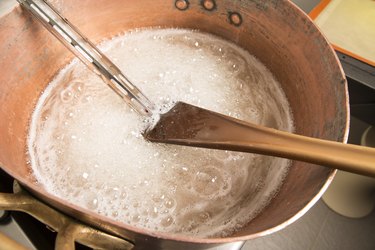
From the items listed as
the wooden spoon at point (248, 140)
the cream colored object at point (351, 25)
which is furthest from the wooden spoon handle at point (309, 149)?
the cream colored object at point (351, 25)

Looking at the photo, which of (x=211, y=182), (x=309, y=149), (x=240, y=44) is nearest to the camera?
(x=309, y=149)

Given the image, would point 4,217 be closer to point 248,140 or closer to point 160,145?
point 160,145

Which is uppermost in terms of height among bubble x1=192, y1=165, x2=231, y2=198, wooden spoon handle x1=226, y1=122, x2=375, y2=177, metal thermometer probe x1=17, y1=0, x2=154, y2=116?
metal thermometer probe x1=17, y1=0, x2=154, y2=116

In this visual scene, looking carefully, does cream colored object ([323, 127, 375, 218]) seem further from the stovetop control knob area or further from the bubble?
the stovetop control knob area

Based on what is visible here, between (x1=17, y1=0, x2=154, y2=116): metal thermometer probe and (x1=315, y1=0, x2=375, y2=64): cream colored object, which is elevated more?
(x1=17, y1=0, x2=154, y2=116): metal thermometer probe

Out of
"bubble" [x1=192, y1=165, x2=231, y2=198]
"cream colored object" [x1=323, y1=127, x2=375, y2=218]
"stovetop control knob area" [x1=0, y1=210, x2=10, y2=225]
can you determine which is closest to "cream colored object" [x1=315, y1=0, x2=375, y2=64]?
"cream colored object" [x1=323, y1=127, x2=375, y2=218]

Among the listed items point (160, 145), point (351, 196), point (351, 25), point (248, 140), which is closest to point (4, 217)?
point (160, 145)

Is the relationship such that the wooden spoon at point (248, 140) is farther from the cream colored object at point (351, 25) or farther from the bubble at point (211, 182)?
the cream colored object at point (351, 25)
